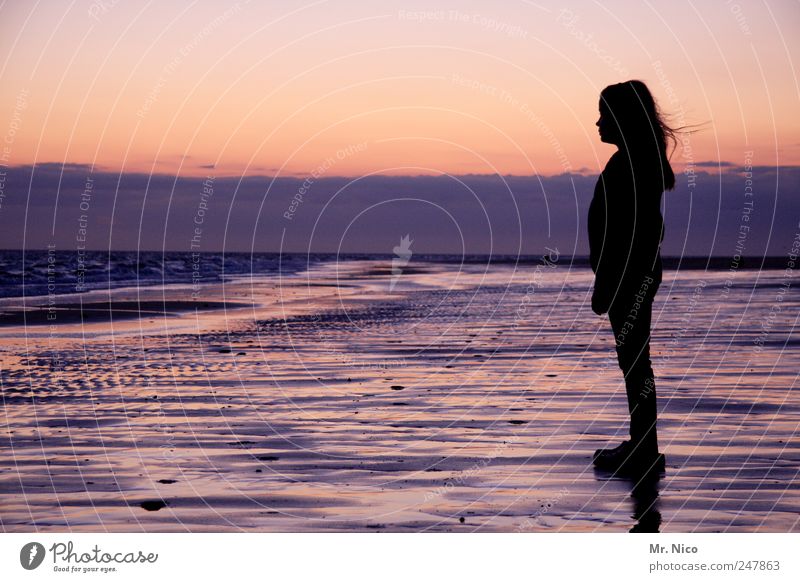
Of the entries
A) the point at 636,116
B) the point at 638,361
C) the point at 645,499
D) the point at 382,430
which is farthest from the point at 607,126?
the point at 382,430

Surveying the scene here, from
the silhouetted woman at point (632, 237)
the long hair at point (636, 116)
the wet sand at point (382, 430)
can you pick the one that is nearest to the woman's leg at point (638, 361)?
the silhouetted woman at point (632, 237)

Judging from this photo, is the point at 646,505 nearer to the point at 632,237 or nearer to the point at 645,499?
the point at 645,499

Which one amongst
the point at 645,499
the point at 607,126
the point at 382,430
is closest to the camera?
the point at 645,499

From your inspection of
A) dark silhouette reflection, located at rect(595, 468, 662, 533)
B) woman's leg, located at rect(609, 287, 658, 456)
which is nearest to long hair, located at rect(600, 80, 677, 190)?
woman's leg, located at rect(609, 287, 658, 456)

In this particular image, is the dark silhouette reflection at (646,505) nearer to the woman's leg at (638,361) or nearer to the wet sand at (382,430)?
the wet sand at (382,430)

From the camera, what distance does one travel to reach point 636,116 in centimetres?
931

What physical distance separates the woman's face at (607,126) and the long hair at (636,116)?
2cm

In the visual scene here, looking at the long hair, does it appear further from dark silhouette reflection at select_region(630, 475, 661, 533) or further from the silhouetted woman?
dark silhouette reflection at select_region(630, 475, 661, 533)

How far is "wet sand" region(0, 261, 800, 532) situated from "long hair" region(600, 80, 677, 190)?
2.64 meters

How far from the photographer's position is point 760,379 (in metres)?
13.9

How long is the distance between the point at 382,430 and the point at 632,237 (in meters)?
3.13

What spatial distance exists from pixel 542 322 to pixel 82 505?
56.0ft

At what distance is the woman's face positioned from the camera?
934cm

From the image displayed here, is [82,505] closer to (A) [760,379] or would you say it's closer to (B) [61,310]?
(A) [760,379]
